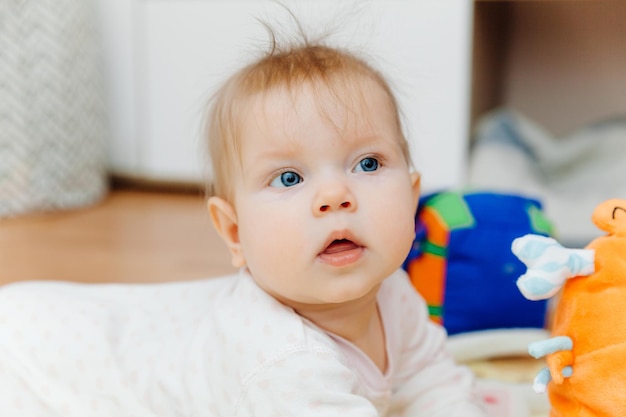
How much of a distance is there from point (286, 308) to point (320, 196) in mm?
121

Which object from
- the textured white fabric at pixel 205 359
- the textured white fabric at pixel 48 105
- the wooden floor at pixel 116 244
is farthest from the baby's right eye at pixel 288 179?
the textured white fabric at pixel 48 105

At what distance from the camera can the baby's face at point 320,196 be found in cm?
64

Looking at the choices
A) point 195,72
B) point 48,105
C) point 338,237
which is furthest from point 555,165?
point 338,237

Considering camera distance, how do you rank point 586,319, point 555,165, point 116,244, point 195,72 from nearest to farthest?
point 586,319, point 116,244, point 555,165, point 195,72

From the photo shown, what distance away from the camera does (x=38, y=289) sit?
34.3 inches

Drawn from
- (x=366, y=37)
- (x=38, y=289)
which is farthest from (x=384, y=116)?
(x=38, y=289)

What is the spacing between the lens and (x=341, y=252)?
64 cm

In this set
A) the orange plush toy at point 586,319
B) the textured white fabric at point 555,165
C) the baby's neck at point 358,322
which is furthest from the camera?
the textured white fabric at point 555,165

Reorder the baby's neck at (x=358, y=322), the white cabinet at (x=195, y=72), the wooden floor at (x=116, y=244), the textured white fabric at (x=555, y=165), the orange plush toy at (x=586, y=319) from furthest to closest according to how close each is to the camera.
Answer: the white cabinet at (x=195, y=72) → the textured white fabric at (x=555, y=165) → the wooden floor at (x=116, y=244) → the baby's neck at (x=358, y=322) → the orange plush toy at (x=586, y=319)

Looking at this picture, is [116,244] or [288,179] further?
[116,244]

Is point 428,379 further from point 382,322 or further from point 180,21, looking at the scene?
point 180,21

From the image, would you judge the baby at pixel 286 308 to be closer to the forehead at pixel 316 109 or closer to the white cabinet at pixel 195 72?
the forehead at pixel 316 109

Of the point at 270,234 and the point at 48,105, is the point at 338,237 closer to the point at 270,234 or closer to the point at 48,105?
the point at 270,234

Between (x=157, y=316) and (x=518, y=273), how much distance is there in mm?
Answer: 498
